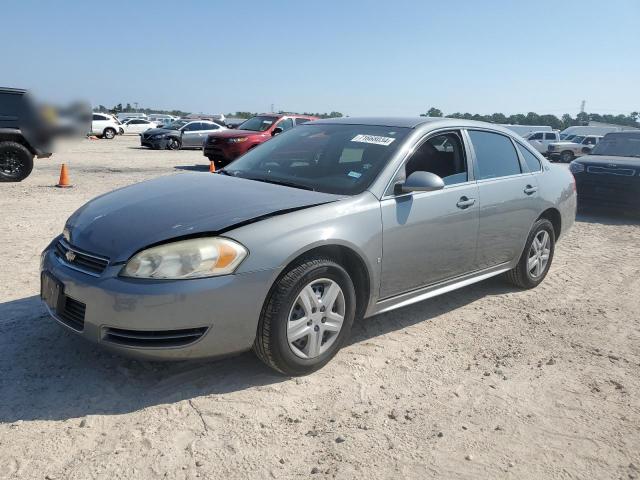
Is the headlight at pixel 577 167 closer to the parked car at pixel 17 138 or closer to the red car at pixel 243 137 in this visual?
the red car at pixel 243 137

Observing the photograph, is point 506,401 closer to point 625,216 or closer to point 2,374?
point 2,374

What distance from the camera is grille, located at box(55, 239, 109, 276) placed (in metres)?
3.08

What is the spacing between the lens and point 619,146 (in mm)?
10906

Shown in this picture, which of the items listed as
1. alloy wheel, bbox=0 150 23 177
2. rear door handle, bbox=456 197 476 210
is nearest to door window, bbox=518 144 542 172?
rear door handle, bbox=456 197 476 210

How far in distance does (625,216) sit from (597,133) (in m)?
30.3

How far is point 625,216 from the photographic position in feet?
34.4

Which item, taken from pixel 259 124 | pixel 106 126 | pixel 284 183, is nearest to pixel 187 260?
pixel 284 183

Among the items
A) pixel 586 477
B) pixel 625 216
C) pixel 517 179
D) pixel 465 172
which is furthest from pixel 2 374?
pixel 625 216

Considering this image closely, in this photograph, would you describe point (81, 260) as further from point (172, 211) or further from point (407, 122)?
point (407, 122)

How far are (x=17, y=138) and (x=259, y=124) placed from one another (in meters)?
7.05

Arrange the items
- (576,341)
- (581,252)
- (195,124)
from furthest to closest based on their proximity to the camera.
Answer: (195,124)
(581,252)
(576,341)

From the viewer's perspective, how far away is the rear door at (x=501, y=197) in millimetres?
4594

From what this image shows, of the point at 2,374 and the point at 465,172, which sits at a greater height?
the point at 465,172

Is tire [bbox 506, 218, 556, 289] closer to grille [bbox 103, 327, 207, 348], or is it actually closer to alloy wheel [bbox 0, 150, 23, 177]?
grille [bbox 103, 327, 207, 348]
